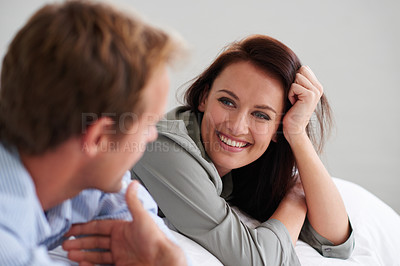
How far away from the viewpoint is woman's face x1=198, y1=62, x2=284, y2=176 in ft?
5.05

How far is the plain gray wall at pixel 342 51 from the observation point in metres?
2.87

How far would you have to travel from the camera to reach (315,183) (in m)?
1.62

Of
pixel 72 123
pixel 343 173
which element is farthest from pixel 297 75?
pixel 343 173

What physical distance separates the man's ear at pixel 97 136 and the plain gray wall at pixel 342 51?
196 centimetres

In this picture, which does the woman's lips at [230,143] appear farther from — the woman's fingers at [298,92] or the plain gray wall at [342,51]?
the plain gray wall at [342,51]

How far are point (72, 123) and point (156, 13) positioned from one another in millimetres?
2115

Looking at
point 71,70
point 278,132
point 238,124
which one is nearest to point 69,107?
point 71,70

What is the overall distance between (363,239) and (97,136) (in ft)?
4.39

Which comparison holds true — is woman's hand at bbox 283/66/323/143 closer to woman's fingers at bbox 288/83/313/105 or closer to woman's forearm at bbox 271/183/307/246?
woman's fingers at bbox 288/83/313/105

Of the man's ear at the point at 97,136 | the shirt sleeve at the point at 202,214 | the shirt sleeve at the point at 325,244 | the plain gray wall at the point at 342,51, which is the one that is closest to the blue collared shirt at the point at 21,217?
the man's ear at the point at 97,136

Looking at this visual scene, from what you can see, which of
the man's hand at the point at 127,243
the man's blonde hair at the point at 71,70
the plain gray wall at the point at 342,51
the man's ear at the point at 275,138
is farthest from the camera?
the plain gray wall at the point at 342,51

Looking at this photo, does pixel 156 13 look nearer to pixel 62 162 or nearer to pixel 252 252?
pixel 252 252

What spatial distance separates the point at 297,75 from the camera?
1.56 meters

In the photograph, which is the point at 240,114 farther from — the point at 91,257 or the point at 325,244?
the point at 91,257
